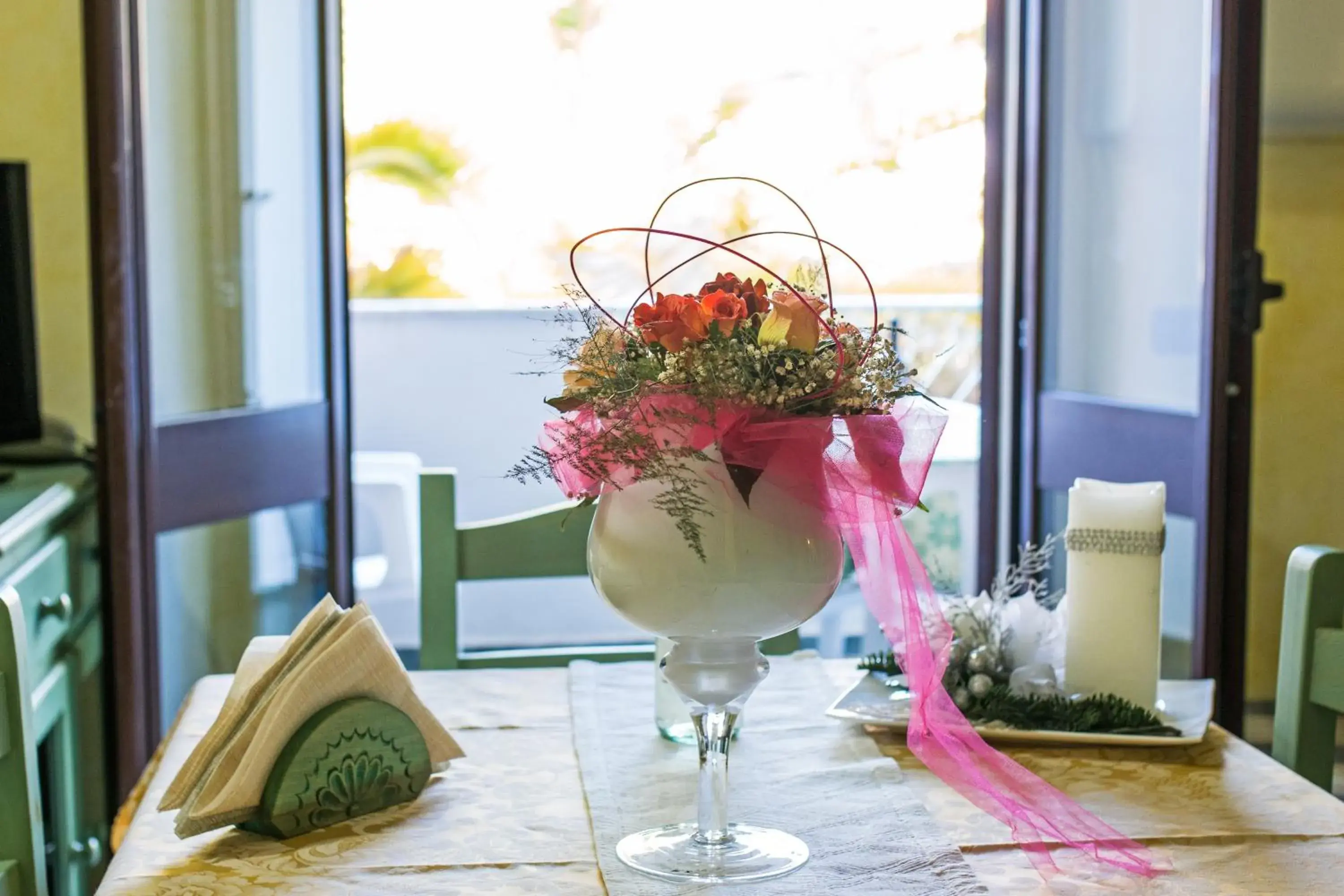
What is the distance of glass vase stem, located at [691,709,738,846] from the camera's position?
932 millimetres

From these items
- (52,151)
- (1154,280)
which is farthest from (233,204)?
(1154,280)

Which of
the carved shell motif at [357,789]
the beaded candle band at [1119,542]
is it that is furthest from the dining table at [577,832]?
the beaded candle band at [1119,542]

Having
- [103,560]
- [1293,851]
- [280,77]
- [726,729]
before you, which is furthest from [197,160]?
[1293,851]

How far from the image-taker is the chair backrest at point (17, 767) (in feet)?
3.28

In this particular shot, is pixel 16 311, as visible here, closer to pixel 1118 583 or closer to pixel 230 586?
pixel 230 586

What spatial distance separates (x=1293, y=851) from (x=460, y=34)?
20.1 ft

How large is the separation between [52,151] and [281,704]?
1.71 metres

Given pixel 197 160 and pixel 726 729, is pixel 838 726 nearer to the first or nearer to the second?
pixel 726 729

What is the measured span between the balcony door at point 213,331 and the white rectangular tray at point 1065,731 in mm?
1126

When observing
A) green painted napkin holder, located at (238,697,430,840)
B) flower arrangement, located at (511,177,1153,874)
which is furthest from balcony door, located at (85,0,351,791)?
flower arrangement, located at (511,177,1153,874)

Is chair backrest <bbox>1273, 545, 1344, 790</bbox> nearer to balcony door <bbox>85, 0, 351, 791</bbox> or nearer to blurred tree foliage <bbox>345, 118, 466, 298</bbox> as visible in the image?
balcony door <bbox>85, 0, 351, 791</bbox>

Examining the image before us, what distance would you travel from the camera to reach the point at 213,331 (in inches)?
85.4

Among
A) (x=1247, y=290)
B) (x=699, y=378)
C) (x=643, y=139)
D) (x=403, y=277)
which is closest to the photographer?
(x=699, y=378)

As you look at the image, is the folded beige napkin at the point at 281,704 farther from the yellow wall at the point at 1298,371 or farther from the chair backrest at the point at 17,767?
the yellow wall at the point at 1298,371
